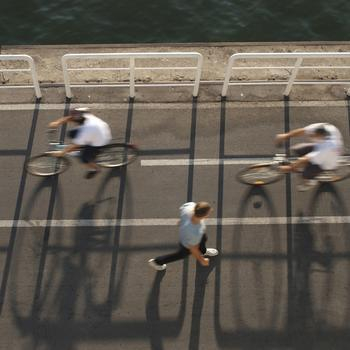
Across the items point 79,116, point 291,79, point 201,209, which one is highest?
point 291,79

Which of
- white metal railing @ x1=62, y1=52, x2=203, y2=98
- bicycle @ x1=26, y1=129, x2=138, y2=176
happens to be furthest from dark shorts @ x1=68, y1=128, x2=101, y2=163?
white metal railing @ x1=62, y1=52, x2=203, y2=98

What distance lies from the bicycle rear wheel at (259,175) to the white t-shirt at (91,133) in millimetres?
2731

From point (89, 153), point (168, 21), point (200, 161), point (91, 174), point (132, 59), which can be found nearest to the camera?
point (89, 153)

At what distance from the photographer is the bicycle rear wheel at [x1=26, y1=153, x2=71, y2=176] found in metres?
8.06

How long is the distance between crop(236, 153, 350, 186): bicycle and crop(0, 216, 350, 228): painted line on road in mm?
761

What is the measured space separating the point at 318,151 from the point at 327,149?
0.53 ft

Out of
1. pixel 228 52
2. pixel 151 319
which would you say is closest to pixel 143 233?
pixel 151 319

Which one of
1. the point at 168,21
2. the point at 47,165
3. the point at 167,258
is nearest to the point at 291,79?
the point at 167,258

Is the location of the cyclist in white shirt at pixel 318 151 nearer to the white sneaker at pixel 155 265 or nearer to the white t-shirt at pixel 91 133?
the white sneaker at pixel 155 265

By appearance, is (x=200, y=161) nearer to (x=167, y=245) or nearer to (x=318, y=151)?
(x=167, y=245)

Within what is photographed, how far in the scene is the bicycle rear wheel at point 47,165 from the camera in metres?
8.06

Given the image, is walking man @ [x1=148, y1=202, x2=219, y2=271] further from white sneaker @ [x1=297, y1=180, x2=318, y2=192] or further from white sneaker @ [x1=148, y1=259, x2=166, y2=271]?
white sneaker @ [x1=297, y1=180, x2=318, y2=192]

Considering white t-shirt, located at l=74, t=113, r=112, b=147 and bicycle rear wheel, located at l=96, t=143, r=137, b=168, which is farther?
bicycle rear wheel, located at l=96, t=143, r=137, b=168

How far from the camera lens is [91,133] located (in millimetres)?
7414
